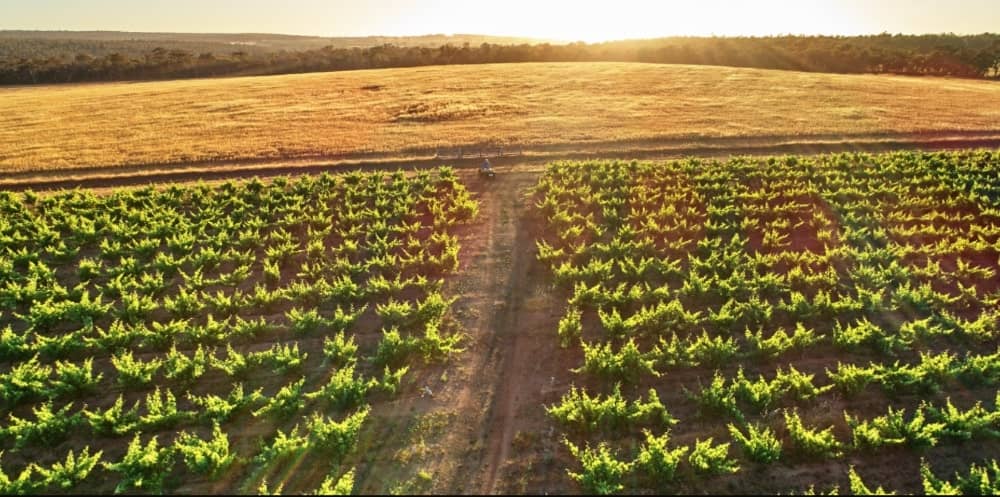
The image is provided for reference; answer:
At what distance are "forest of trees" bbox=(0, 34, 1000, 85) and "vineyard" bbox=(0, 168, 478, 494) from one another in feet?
180

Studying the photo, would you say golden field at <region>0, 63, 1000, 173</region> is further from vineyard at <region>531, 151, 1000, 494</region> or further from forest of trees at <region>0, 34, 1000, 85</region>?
forest of trees at <region>0, 34, 1000, 85</region>

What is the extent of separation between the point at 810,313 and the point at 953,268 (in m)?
6.52

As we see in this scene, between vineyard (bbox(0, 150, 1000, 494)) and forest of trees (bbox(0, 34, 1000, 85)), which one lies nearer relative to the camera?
vineyard (bbox(0, 150, 1000, 494))

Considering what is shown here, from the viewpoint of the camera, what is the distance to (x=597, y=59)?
76000mm

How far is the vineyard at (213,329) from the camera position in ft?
35.2

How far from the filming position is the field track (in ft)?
96.6

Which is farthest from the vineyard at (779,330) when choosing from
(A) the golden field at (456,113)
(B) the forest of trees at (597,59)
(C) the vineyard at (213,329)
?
(B) the forest of trees at (597,59)

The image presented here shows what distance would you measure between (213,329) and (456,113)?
2961 centimetres

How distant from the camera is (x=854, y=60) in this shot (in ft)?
218

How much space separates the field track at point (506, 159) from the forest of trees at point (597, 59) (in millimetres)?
38845

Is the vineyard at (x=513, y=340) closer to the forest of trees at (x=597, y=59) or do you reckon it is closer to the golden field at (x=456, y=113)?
the golden field at (x=456, y=113)

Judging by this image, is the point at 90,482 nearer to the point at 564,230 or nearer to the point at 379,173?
→ the point at 564,230

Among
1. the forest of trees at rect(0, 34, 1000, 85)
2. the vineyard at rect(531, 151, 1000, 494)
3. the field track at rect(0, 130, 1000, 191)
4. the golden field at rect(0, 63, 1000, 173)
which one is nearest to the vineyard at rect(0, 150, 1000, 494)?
the vineyard at rect(531, 151, 1000, 494)

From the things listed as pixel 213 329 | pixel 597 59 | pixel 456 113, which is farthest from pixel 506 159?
pixel 597 59
